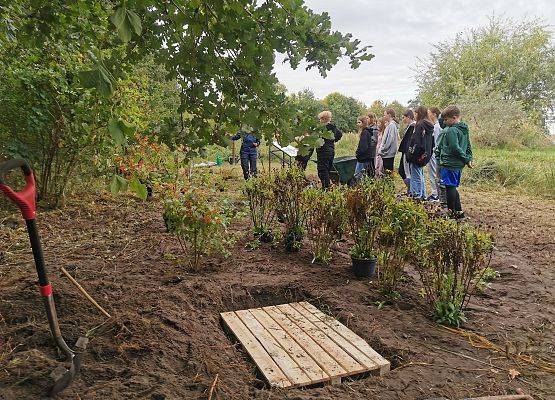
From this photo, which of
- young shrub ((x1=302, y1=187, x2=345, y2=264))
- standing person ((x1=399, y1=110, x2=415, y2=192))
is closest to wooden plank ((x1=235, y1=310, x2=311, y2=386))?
young shrub ((x1=302, y1=187, x2=345, y2=264))

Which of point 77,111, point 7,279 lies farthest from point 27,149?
point 7,279

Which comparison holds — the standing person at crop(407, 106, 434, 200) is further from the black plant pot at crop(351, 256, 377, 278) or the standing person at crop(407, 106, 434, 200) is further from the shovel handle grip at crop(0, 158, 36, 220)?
the shovel handle grip at crop(0, 158, 36, 220)

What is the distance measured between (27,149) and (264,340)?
16.7 feet

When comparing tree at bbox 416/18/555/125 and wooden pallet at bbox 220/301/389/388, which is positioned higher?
tree at bbox 416/18/555/125

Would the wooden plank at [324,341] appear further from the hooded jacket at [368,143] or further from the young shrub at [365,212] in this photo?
the hooded jacket at [368,143]

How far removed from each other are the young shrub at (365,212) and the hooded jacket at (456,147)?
8.58ft

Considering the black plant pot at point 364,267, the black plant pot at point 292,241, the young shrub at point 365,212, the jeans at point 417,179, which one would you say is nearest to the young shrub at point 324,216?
the young shrub at point 365,212

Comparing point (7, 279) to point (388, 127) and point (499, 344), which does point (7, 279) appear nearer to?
point (499, 344)

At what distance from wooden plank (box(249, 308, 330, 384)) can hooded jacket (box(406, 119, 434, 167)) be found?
4677mm

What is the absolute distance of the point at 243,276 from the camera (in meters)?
4.27

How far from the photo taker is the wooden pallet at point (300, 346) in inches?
105

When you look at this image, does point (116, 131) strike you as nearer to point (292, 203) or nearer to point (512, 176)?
point (292, 203)

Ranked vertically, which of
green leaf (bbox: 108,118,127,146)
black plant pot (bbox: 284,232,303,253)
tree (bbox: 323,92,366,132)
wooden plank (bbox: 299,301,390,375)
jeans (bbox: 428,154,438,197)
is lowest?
wooden plank (bbox: 299,301,390,375)

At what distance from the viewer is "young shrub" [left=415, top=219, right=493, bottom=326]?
3.25 meters
